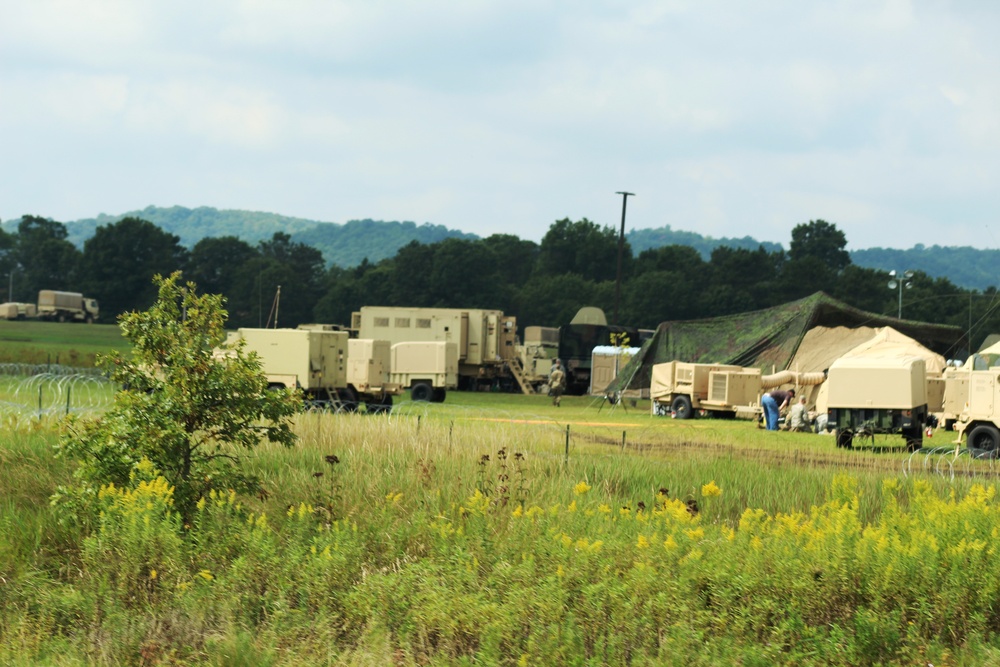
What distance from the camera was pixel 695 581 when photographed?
794 centimetres

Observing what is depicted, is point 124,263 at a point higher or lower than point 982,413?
higher

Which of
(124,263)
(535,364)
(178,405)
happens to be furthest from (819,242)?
(178,405)

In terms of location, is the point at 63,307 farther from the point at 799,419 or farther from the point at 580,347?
the point at 799,419

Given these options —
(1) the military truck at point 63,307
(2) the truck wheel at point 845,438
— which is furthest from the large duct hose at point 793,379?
(1) the military truck at point 63,307

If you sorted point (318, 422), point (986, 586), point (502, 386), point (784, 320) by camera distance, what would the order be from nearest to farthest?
point (986, 586) → point (318, 422) → point (784, 320) → point (502, 386)

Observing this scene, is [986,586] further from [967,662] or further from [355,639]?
[355,639]

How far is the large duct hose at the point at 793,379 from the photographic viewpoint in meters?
36.3

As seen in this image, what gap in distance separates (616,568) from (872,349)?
3061 cm

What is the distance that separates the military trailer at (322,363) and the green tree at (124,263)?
60.7 metres

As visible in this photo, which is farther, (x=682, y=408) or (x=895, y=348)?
(x=682, y=408)

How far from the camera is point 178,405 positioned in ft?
34.7

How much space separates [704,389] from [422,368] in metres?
9.52

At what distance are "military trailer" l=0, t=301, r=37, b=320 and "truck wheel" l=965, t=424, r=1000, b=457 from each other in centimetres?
7832

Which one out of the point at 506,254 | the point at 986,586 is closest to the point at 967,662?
the point at 986,586
